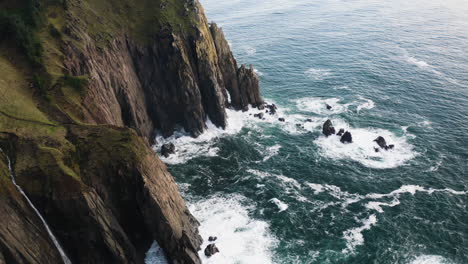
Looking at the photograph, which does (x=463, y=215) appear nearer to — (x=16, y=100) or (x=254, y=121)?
(x=254, y=121)

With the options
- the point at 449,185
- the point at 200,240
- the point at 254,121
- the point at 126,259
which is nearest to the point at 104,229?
the point at 126,259

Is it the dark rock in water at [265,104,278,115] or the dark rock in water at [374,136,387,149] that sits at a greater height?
the dark rock in water at [265,104,278,115]

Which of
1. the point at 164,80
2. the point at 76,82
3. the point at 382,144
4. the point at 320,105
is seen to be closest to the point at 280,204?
the point at 382,144

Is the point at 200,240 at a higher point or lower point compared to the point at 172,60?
lower

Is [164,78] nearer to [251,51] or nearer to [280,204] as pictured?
[280,204]

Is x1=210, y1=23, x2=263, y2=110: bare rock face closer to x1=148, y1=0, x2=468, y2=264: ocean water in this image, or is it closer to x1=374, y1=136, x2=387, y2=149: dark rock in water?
x1=148, y1=0, x2=468, y2=264: ocean water

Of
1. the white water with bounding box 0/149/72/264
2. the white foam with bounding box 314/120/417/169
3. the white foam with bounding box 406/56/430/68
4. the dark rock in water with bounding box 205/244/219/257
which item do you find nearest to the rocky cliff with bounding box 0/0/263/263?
the white water with bounding box 0/149/72/264
